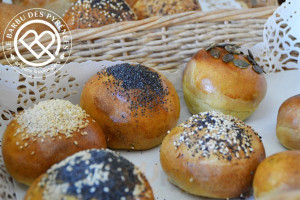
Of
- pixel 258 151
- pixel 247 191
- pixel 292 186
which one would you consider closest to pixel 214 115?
pixel 258 151

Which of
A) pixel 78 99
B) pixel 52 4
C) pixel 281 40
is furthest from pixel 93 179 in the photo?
pixel 52 4

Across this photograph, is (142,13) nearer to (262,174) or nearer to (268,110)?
(268,110)

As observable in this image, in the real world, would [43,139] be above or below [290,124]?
above

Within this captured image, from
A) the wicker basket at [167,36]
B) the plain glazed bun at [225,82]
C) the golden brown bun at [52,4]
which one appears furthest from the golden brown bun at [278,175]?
the golden brown bun at [52,4]

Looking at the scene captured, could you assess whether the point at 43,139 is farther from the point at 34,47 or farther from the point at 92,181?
the point at 34,47

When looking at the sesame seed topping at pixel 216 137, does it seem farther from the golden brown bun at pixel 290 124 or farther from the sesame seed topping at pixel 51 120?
the sesame seed topping at pixel 51 120
